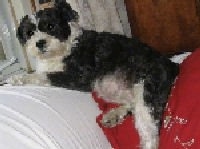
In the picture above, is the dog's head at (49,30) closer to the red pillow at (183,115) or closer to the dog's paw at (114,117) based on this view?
the dog's paw at (114,117)

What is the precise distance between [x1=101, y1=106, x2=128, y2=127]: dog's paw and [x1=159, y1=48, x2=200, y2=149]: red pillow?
25 centimetres

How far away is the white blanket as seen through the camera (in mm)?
1590

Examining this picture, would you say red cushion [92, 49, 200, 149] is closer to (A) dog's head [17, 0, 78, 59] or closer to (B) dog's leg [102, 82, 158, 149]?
(B) dog's leg [102, 82, 158, 149]

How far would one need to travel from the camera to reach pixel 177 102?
192cm

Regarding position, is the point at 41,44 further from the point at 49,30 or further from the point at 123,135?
the point at 123,135

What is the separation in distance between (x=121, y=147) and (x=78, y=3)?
1369 millimetres

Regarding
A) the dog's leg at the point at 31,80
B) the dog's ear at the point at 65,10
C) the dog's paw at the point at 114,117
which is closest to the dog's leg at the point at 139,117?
the dog's paw at the point at 114,117

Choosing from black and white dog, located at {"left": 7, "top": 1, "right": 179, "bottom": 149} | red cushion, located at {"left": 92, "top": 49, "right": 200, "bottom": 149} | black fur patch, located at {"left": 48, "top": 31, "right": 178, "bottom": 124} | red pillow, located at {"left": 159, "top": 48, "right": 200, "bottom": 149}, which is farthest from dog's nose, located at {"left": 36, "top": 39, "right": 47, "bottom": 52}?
red pillow, located at {"left": 159, "top": 48, "right": 200, "bottom": 149}

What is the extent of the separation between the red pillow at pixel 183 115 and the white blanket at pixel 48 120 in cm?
29

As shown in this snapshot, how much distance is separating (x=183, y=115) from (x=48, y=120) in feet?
1.80

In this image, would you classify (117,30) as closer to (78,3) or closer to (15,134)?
(78,3)

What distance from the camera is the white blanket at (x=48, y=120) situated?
159 cm

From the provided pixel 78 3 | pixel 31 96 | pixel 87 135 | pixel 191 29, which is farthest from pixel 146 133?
pixel 191 29

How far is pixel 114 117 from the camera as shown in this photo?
2076 mm
